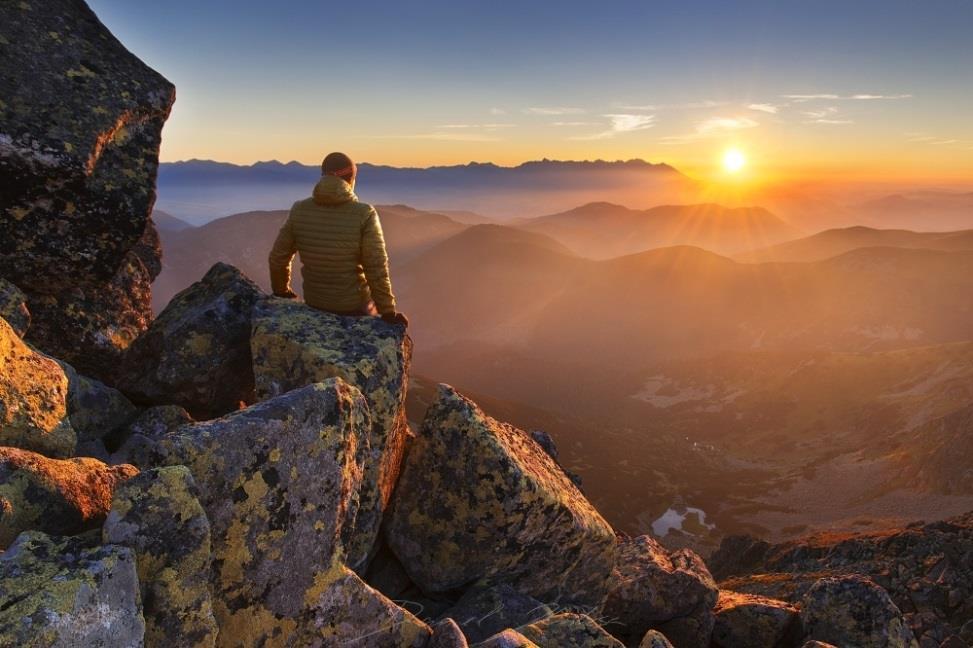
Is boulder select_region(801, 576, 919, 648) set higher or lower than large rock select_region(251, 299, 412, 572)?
lower

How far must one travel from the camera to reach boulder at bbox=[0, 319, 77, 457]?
21.7 feet

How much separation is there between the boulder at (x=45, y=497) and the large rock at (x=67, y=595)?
2.77ft

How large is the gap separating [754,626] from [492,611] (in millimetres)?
8070

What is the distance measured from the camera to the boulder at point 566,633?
8.06 meters

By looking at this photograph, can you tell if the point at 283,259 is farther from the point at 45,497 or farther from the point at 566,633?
the point at 566,633

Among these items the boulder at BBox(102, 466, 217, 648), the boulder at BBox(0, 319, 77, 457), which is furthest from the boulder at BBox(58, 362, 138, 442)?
the boulder at BBox(102, 466, 217, 648)

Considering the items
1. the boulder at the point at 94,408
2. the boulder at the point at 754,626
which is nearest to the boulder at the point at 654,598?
the boulder at the point at 754,626

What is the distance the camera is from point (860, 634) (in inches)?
542

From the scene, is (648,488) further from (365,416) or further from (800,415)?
(365,416)

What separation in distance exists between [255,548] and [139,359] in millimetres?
6982

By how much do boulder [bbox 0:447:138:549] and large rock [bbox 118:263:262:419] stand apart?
4.94 m

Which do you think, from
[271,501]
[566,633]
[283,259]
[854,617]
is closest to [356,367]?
[283,259]

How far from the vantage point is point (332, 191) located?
10.2m

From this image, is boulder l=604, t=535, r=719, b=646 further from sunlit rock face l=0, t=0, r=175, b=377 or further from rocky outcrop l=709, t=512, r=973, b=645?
sunlit rock face l=0, t=0, r=175, b=377
